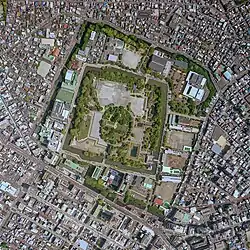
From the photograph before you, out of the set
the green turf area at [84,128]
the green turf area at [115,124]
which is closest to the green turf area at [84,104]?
the green turf area at [84,128]

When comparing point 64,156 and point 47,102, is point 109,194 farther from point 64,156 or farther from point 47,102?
point 47,102

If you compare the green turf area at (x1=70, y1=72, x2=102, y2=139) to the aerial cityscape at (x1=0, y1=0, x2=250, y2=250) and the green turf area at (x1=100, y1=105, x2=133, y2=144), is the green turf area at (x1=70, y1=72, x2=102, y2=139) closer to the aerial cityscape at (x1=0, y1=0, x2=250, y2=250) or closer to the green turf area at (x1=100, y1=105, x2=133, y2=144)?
the aerial cityscape at (x1=0, y1=0, x2=250, y2=250)

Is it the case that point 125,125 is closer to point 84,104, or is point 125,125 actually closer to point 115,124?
point 115,124

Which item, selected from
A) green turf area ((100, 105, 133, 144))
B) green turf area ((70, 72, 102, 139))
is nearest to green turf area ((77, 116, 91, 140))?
green turf area ((70, 72, 102, 139))

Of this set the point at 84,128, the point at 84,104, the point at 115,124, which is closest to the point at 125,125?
the point at 115,124

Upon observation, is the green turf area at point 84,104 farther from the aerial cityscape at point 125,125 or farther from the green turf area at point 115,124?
the green turf area at point 115,124

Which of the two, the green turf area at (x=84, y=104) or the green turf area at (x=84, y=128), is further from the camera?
the green turf area at (x=84, y=128)
